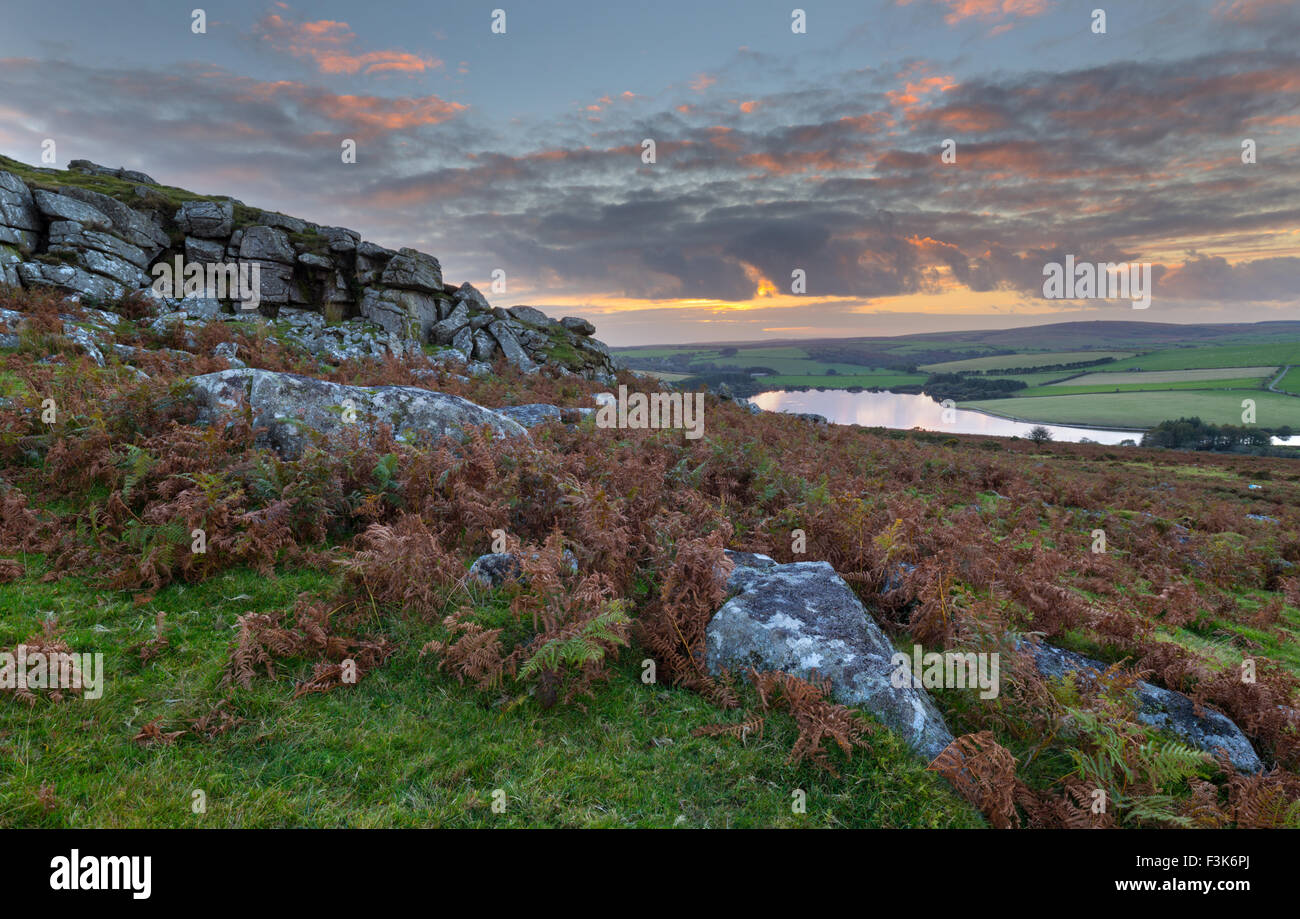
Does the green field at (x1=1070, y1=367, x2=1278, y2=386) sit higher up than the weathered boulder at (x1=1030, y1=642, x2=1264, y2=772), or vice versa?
the green field at (x1=1070, y1=367, x2=1278, y2=386)

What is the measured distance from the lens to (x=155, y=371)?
41.8ft

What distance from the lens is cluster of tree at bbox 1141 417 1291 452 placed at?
57.7 m

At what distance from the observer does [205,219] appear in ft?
89.7

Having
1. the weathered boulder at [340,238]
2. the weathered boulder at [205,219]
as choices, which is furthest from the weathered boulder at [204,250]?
the weathered boulder at [340,238]

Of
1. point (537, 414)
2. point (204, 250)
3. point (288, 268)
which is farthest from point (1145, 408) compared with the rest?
point (204, 250)

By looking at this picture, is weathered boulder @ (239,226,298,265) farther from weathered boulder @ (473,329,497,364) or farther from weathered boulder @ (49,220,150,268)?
weathered boulder @ (473,329,497,364)

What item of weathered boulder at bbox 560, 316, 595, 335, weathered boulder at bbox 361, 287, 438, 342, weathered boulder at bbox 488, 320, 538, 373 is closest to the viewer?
weathered boulder at bbox 488, 320, 538, 373

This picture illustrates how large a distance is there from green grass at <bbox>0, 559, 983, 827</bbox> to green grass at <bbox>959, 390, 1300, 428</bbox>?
91991 mm

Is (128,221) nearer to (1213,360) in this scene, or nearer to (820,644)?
(820,644)

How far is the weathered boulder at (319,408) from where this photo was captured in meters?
8.73

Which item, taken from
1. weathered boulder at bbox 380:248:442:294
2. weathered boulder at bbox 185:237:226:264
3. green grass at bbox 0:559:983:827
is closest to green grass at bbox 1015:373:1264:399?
weathered boulder at bbox 380:248:442:294

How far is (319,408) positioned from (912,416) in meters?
87.7

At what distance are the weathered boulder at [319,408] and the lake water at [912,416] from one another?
5557 cm
